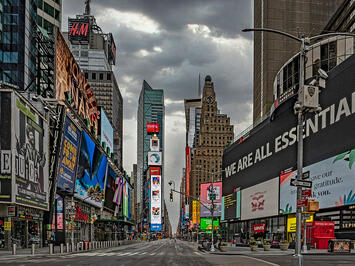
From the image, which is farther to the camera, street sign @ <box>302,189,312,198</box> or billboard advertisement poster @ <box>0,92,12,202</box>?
billboard advertisement poster @ <box>0,92,12,202</box>

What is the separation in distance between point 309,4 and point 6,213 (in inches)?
4788

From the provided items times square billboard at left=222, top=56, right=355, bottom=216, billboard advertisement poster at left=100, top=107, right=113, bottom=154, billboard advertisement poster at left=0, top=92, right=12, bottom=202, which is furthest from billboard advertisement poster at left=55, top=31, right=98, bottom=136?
times square billboard at left=222, top=56, right=355, bottom=216

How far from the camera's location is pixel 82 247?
5581 centimetres

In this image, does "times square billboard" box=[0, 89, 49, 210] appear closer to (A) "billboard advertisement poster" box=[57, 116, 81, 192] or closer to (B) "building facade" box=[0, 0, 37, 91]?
(A) "billboard advertisement poster" box=[57, 116, 81, 192]

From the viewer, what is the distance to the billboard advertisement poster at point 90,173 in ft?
262

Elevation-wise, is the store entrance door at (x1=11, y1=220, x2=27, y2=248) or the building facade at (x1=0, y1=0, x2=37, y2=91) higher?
the building facade at (x1=0, y1=0, x2=37, y2=91)

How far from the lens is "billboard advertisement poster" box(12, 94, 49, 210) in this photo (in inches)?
1923

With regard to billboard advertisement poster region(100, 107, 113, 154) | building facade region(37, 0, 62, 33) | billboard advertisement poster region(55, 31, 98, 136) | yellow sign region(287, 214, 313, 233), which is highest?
building facade region(37, 0, 62, 33)

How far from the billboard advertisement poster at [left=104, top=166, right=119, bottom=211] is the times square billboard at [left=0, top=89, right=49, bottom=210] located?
57.3 meters

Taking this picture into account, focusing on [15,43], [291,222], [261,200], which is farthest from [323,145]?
[15,43]

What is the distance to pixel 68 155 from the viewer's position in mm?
68312

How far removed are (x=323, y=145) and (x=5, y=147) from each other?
38.3m

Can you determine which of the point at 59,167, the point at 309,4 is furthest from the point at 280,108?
the point at 309,4

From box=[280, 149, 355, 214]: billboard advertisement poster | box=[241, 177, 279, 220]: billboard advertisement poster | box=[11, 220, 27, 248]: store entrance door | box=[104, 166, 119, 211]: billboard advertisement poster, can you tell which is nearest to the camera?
box=[280, 149, 355, 214]: billboard advertisement poster
